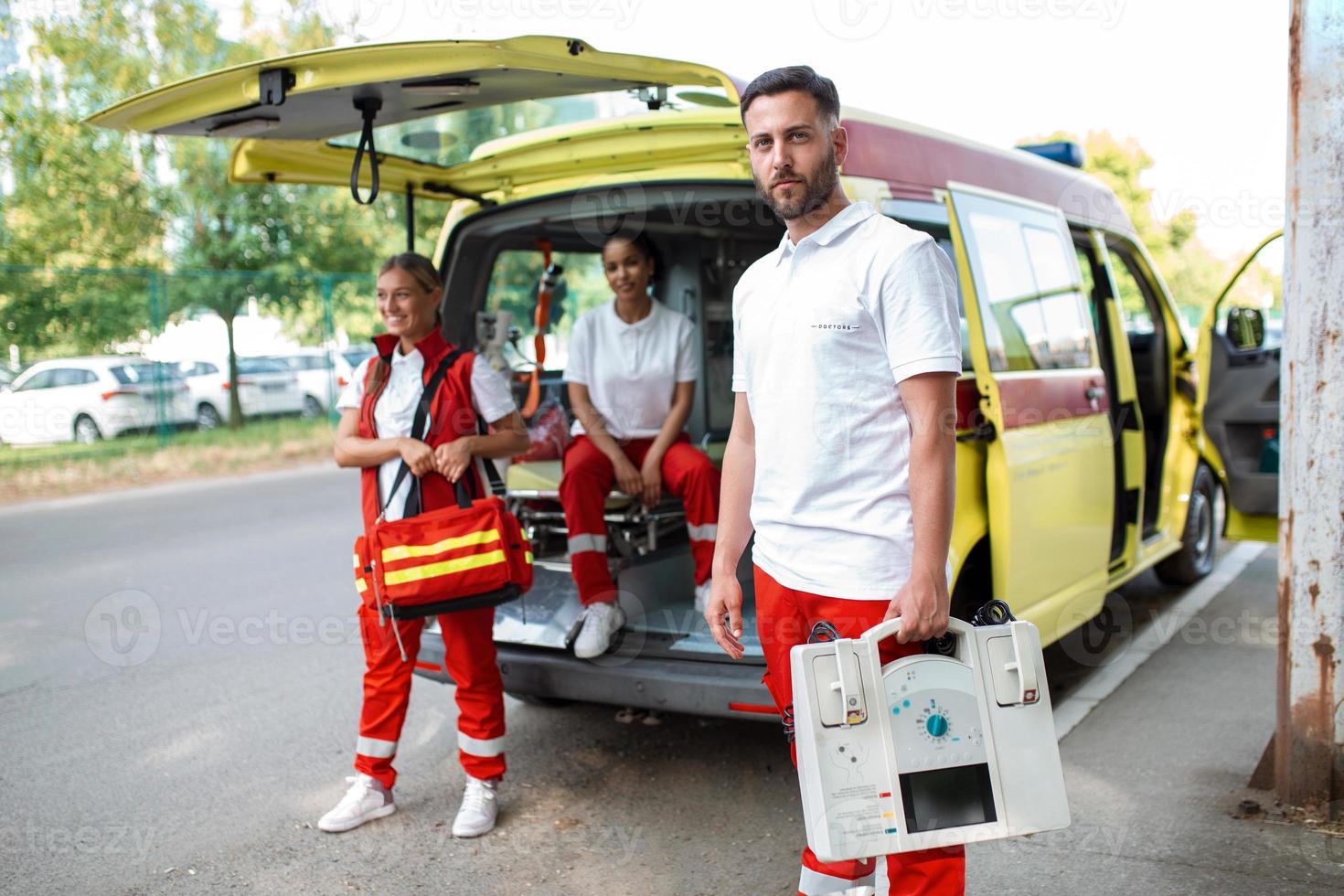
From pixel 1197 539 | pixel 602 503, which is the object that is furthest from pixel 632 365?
pixel 1197 539

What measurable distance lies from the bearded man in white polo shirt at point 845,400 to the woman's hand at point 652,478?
2.18 metres

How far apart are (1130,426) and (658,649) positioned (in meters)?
2.88

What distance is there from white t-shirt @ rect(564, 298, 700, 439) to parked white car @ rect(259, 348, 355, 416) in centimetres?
1382

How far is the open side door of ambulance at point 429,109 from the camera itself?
10.8 feet

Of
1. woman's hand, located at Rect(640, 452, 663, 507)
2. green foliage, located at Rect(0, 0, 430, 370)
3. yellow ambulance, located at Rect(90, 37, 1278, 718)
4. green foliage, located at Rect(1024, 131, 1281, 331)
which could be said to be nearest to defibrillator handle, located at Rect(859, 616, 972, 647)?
yellow ambulance, located at Rect(90, 37, 1278, 718)

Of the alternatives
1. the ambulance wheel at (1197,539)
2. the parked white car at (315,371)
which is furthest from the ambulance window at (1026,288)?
the parked white car at (315,371)

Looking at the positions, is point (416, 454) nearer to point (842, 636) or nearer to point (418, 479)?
point (418, 479)

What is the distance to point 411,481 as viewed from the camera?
3914 millimetres

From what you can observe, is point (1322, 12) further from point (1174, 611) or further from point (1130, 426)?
point (1174, 611)

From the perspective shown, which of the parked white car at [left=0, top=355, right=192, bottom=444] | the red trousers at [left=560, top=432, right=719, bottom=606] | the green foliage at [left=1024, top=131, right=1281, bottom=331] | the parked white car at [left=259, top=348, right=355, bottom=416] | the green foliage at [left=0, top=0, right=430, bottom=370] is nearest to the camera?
the red trousers at [left=560, top=432, right=719, bottom=606]

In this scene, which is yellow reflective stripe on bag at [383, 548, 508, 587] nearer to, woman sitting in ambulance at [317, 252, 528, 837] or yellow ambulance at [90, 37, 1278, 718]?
woman sitting in ambulance at [317, 252, 528, 837]

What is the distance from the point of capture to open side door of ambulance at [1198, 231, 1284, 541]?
5.77m

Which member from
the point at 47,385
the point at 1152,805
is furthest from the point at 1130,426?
the point at 47,385

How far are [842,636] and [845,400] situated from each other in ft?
1.68
